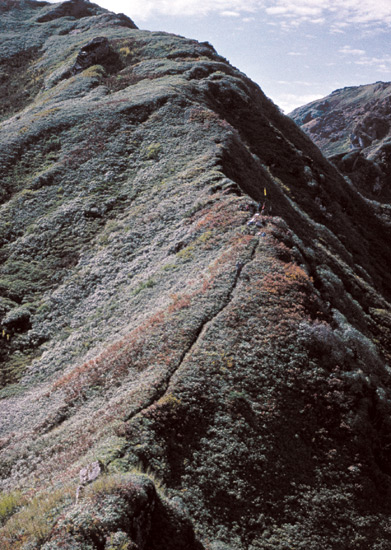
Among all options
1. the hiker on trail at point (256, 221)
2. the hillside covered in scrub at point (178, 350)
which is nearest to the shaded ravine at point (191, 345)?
the hillside covered in scrub at point (178, 350)

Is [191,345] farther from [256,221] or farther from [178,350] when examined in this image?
[256,221]

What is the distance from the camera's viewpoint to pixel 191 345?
66.7ft

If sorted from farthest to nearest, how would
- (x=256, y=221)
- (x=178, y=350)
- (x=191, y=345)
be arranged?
(x=256, y=221)
(x=191, y=345)
(x=178, y=350)

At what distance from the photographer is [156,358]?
2005cm

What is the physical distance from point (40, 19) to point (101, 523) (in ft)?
503

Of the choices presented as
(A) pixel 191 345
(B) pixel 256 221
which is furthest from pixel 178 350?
(B) pixel 256 221

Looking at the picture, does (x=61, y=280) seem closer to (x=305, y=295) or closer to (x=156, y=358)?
(x=156, y=358)

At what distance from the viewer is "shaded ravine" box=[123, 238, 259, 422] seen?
16.8 metres

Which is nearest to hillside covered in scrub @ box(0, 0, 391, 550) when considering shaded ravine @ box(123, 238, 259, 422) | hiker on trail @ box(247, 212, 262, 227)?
shaded ravine @ box(123, 238, 259, 422)

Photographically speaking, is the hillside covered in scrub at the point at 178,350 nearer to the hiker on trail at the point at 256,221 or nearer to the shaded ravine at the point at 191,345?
the shaded ravine at the point at 191,345

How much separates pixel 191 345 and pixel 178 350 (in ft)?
2.49

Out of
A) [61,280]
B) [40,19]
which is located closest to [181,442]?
[61,280]

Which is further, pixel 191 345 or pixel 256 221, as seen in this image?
pixel 256 221

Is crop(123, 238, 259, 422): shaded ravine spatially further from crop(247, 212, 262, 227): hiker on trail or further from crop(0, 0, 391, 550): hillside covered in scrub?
crop(247, 212, 262, 227): hiker on trail
